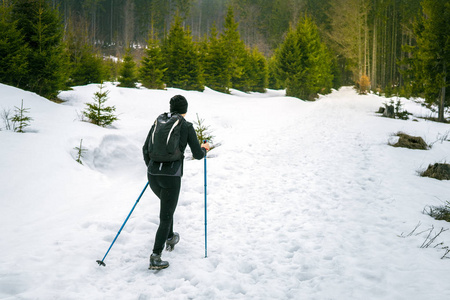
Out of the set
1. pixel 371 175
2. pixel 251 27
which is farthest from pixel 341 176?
pixel 251 27

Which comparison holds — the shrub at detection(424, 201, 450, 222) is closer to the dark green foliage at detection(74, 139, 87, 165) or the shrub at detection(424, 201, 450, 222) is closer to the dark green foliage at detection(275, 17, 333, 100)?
the dark green foliage at detection(74, 139, 87, 165)

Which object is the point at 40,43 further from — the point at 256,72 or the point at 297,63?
the point at 256,72

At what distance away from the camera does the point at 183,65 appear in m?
24.7

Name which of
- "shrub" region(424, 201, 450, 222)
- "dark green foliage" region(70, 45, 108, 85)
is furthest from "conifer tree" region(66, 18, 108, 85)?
"shrub" region(424, 201, 450, 222)

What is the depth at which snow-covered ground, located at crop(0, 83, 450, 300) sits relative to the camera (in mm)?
3072

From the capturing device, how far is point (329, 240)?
4.05 m

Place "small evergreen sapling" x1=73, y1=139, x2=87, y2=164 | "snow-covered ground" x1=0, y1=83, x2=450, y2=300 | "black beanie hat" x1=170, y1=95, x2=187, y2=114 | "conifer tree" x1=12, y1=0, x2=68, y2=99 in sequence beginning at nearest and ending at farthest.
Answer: "snow-covered ground" x1=0, y1=83, x2=450, y2=300
"black beanie hat" x1=170, y1=95, x2=187, y2=114
"small evergreen sapling" x1=73, y1=139, x2=87, y2=164
"conifer tree" x1=12, y1=0, x2=68, y2=99

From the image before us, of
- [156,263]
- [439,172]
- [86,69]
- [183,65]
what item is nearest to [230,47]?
[183,65]

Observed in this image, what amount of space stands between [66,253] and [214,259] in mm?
2043

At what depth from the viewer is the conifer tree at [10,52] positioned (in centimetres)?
1105

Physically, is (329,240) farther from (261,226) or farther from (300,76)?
(300,76)

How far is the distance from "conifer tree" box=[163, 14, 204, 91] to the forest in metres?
0.10

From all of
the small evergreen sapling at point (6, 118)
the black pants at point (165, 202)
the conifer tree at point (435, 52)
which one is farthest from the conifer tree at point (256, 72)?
the black pants at point (165, 202)

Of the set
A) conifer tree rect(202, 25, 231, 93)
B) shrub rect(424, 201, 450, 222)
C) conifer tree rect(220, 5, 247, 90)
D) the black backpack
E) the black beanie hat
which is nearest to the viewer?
the black backpack
